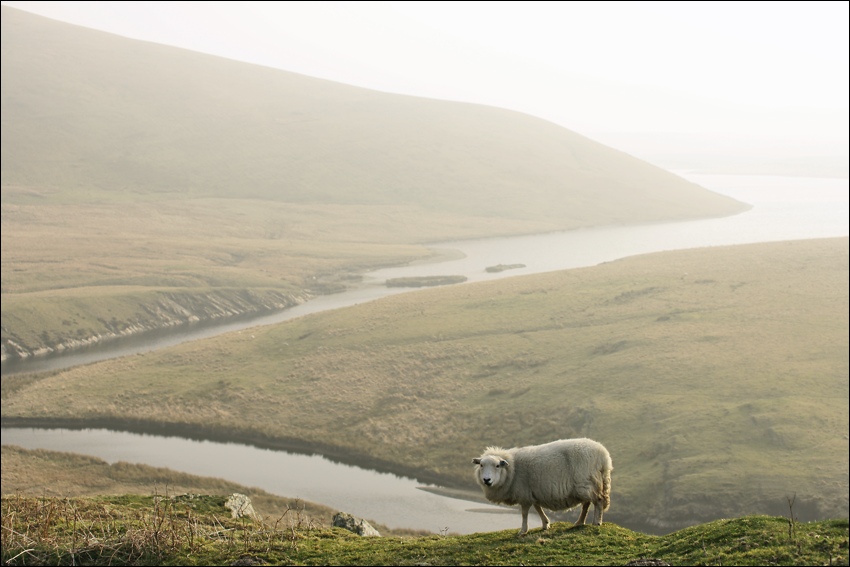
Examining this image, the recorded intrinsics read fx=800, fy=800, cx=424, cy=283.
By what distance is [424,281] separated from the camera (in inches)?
3991

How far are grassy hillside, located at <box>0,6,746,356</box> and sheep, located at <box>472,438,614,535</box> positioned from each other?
65.5 m

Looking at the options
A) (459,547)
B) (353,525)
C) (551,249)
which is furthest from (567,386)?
(551,249)

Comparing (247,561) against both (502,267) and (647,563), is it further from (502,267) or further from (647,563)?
(502,267)

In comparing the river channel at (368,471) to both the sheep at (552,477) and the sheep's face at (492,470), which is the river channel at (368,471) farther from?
the sheep's face at (492,470)

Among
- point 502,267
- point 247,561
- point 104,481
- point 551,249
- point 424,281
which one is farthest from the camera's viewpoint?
point 551,249

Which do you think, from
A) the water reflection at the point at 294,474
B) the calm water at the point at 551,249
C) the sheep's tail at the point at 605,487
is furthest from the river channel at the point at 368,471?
the sheep's tail at the point at 605,487

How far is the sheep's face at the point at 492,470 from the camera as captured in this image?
611 inches

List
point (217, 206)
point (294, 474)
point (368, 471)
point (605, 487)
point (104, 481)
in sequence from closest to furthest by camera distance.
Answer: point (605, 487) < point (104, 481) < point (294, 474) < point (368, 471) < point (217, 206)

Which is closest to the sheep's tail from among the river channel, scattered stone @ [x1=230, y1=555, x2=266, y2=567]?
scattered stone @ [x1=230, y1=555, x2=266, y2=567]

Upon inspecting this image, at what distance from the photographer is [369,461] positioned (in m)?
42.2

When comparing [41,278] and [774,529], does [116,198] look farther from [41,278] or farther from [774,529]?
[774,529]

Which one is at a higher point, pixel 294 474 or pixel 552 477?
pixel 552 477

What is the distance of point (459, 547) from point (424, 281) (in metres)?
86.7

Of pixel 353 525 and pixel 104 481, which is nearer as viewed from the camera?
pixel 353 525
